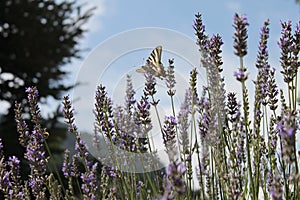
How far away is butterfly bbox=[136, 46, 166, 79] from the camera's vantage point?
2348mm

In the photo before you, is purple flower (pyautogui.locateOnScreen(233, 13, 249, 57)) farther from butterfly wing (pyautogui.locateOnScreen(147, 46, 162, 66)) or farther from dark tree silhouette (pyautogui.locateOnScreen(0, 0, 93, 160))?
dark tree silhouette (pyautogui.locateOnScreen(0, 0, 93, 160))

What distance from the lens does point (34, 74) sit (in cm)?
1071

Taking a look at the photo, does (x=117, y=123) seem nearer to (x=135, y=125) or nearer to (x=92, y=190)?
(x=135, y=125)

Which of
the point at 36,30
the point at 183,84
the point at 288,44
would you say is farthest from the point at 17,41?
the point at 288,44

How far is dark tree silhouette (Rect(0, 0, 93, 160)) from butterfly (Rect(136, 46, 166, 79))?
7.87 meters

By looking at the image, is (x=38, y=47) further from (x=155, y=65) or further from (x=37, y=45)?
(x=155, y=65)

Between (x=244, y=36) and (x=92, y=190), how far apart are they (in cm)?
93

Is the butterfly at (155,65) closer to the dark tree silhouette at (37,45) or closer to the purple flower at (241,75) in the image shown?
the purple flower at (241,75)

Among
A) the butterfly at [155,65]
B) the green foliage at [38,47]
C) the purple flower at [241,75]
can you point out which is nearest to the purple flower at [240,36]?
the purple flower at [241,75]

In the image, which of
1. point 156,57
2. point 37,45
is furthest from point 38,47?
point 156,57

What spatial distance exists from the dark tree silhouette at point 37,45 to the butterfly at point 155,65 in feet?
25.8

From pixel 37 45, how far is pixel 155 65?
906cm

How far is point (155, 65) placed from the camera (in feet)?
7.79

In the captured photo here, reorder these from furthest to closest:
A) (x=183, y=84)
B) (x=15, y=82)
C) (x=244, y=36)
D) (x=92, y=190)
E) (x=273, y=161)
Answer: (x=15, y=82) < (x=183, y=84) < (x=273, y=161) < (x=92, y=190) < (x=244, y=36)
